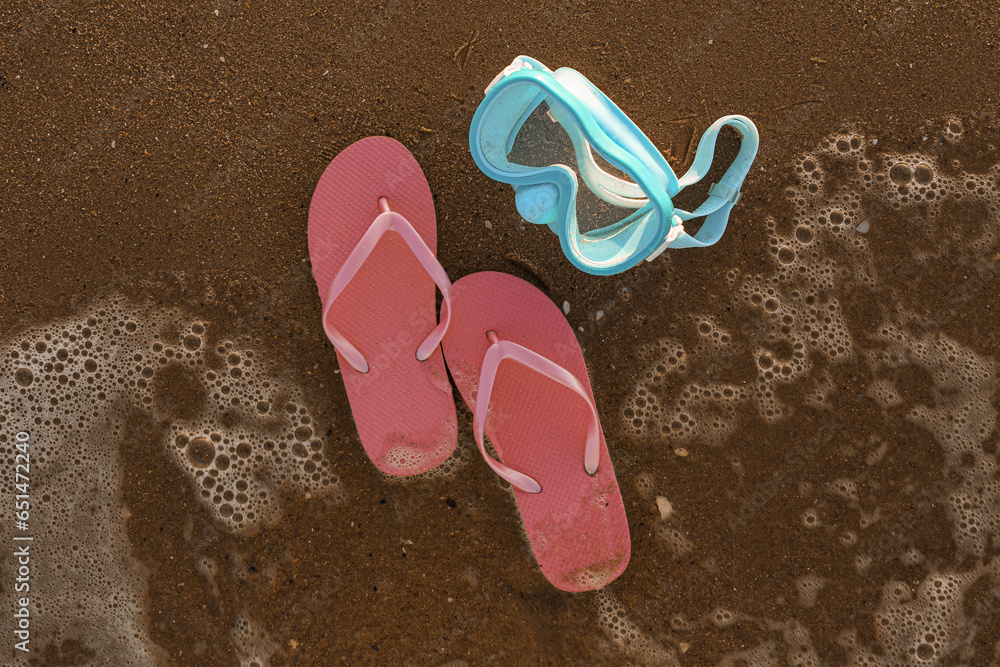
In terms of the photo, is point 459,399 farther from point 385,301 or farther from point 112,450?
point 112,450

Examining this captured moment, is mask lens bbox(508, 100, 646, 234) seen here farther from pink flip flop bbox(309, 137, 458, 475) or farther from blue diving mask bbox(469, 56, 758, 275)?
pink flip flop bbox(309, 137, 458, 475)

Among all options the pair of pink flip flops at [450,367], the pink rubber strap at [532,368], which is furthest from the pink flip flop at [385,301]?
the pink rubber strap at [532,368]

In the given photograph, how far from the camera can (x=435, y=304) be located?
1.52 meters

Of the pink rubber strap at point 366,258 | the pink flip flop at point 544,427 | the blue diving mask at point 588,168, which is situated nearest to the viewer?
the blue diving mask at point 588,168

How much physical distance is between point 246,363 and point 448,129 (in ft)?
2.80

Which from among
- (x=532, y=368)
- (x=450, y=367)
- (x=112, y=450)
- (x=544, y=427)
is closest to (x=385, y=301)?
(x=450, y=367)

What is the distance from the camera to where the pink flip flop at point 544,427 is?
1491 millimetres

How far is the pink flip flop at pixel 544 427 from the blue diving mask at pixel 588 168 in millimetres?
231

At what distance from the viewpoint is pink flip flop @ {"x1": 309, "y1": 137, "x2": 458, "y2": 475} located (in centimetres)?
145

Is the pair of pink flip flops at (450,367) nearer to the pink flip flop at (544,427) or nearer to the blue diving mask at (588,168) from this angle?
the pink flip flop at (544,427)

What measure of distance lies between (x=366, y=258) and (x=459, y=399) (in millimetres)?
477

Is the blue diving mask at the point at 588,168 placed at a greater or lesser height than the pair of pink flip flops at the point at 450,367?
greater

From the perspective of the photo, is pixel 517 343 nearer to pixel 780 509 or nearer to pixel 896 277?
pixel 780 509

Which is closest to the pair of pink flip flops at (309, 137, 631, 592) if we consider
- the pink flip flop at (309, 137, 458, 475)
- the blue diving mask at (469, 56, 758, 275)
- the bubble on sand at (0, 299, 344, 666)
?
the pink flip flop at (309, 137, 458, 475)
